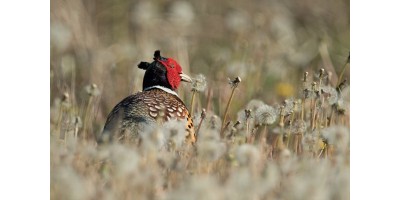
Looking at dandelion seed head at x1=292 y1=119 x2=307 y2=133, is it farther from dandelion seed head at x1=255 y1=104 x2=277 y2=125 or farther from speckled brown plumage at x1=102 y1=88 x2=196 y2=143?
speckled brown plumage at x1=102 y1=88 x2=196 y2=143

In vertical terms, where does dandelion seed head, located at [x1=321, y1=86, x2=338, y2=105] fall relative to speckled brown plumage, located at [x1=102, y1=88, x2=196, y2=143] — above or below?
above

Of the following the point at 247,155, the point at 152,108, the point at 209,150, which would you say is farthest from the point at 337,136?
the point at 152,108

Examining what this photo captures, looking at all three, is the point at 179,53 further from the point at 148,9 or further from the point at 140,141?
the point at 140,141

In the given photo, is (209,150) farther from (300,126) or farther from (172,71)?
(172,71)

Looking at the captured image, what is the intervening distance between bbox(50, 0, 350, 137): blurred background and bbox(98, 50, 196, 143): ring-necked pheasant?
107cm

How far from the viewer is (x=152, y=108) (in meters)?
4.68

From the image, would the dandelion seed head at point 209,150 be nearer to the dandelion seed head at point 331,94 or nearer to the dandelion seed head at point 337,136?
the dandelion seed head at point 337,136

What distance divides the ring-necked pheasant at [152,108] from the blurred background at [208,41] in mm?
1075

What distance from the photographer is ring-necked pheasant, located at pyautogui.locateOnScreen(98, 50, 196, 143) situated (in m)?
4.51

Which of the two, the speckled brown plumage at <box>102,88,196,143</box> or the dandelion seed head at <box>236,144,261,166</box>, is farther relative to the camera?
the speckled brown plumage at <box>102,88,196,143</box>

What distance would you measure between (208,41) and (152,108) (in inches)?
141

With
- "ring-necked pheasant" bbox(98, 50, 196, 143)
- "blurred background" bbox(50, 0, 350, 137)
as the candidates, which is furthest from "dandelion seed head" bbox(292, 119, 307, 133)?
"blurred background" bbox(50, 0, 350, 137)
